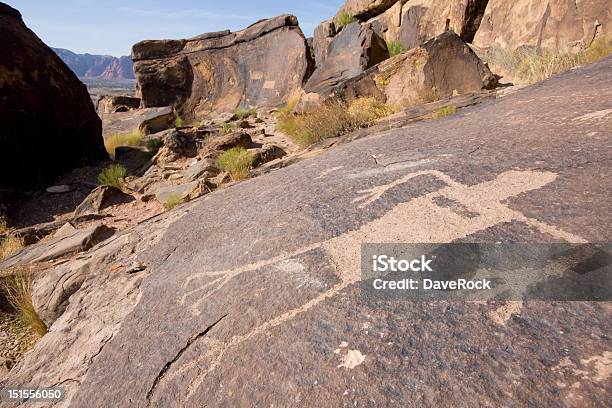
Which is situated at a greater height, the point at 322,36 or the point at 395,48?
the point at 322,36

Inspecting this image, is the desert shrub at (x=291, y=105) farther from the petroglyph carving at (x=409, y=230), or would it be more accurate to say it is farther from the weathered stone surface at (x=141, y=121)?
the petroglyph carving at (x=409, y=230)

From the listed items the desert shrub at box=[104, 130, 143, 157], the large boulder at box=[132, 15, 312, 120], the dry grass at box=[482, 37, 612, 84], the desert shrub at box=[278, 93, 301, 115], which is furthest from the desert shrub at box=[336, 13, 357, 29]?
the desert shrub at box=[104, 130, 143, 157]

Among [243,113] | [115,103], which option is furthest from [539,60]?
[115,103]

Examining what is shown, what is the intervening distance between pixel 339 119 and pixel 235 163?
5.51 ft

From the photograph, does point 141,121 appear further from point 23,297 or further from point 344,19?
point 23,297

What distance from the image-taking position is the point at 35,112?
6.10 m

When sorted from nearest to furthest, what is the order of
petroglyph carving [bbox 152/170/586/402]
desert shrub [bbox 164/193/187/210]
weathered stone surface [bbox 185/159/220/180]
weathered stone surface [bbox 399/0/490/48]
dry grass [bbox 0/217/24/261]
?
petroglyph carving [bbox 152/170/586/402] < dry grass [bbox 0/217/24/261] < desert shrub [bbox 164/193/187/210] < weathered stone surface [bbox 185/159/220/180] < weathered stone surface [bbox 399/0/490/48]

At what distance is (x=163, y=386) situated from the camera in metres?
1.26

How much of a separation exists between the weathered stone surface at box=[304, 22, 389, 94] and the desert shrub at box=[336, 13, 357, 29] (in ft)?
12.6

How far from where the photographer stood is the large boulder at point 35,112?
5754 millimetres

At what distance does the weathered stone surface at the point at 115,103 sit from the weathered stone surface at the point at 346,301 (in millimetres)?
11908

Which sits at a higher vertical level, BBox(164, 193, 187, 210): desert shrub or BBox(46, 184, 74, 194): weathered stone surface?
BBox(46, 184, 74, 194): weathered stone surface

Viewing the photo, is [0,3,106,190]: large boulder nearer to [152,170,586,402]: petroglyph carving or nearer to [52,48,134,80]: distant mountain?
[152,170,586,402]: petroglyph carving

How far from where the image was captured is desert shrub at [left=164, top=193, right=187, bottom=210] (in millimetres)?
4277
